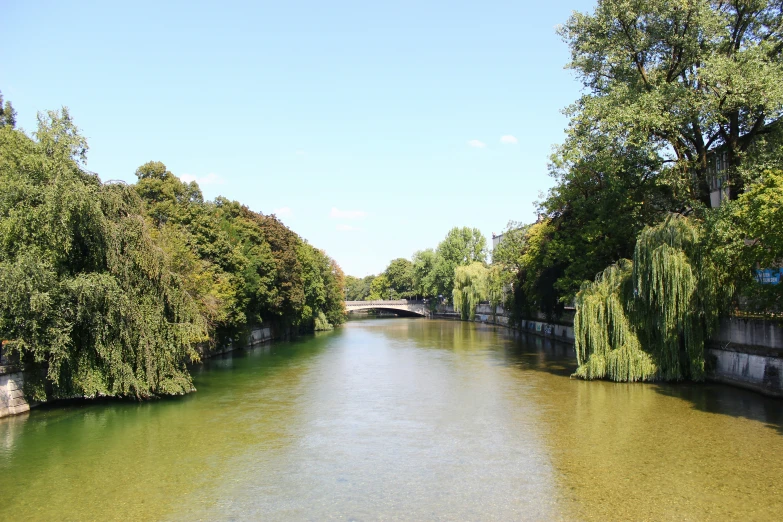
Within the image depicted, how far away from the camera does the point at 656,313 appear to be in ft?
82.2

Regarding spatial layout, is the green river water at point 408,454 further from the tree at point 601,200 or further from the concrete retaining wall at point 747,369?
the tree at point 601,200

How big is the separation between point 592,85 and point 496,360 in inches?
680

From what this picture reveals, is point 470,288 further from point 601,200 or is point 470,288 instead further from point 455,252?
point 601,200

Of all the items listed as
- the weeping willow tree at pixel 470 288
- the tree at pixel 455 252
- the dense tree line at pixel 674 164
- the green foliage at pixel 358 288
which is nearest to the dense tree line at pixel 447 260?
the tree at pixel 455 252

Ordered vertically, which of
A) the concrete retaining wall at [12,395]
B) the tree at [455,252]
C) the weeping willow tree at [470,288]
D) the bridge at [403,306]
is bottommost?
the concrete retaining wall at [12,395]

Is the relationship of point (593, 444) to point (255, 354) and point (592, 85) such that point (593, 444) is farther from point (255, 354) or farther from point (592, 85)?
point (255, 354)

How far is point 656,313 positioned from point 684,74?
39.5 ft

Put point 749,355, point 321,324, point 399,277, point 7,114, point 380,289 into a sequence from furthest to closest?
point 380,289
point 399,277
point 321,324
point 7,114
point 749,355

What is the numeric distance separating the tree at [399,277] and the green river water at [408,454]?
110 meters

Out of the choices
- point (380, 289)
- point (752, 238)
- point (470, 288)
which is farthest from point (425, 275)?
point (752, 238)

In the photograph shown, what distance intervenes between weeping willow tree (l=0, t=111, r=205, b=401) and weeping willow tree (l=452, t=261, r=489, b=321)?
5898 cm

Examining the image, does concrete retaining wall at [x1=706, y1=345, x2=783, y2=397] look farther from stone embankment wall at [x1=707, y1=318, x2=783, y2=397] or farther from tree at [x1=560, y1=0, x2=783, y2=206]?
tree at [x1=560, y1=0, x2=783, y2=206]

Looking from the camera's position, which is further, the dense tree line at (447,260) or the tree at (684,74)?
the dense tree line at (447,260)

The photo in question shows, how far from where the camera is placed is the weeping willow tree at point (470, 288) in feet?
262
